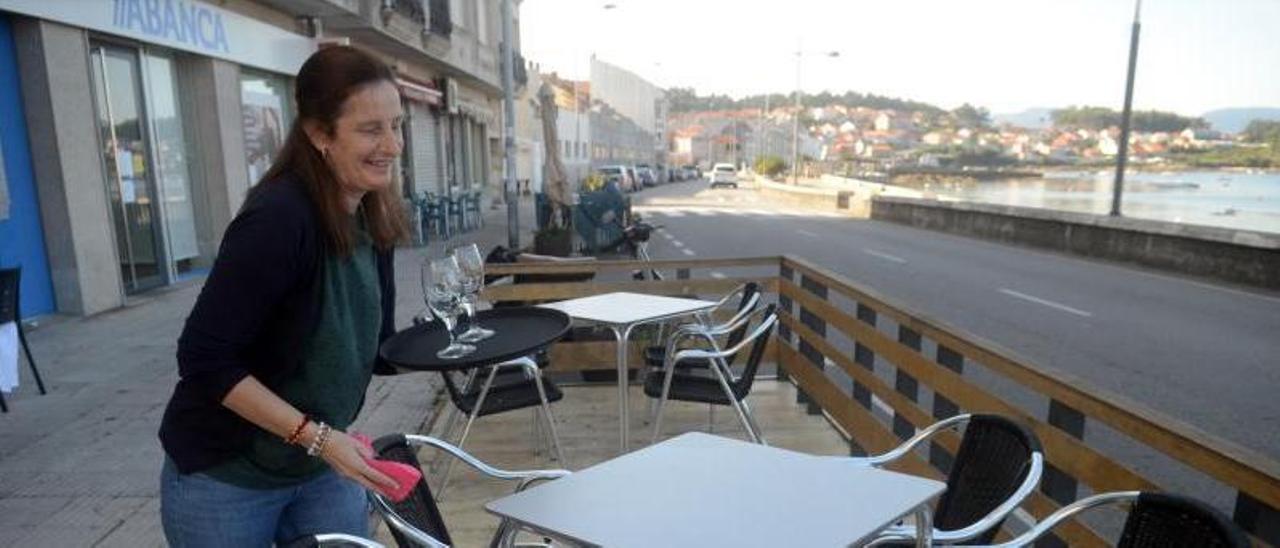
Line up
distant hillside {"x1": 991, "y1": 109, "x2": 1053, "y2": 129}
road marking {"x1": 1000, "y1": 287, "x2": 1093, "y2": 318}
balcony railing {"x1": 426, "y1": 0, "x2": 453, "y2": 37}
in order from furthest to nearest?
1. distant hillside {"x1": 991, "y1": 109, "x2": 1053, "y2": 129}
2. balcony railing {"x1": 426, "y1": 0, "x2": 453, "y2": 37}
3. road marking {"x1": 1000, "y1": 287, "x2": 1093, "y2": 318}

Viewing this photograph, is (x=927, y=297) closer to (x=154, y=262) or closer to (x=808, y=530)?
(x=808, y=530)

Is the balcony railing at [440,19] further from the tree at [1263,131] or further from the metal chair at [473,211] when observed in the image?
the tree at [1263,131]

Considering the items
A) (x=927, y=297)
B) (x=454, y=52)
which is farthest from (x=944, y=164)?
(x=927, y=297)

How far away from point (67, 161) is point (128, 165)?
1.25 meters

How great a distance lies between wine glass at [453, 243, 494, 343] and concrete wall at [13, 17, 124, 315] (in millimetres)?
6371

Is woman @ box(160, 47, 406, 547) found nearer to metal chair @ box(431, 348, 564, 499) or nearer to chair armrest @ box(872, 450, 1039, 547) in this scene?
chair armrest @ box(872, 450, 1039, 547)

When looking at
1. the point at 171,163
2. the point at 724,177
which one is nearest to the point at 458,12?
the point at 171,163

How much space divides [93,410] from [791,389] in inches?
175

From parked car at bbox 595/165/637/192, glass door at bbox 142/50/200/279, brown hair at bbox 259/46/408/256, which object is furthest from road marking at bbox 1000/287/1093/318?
parked car at bbox 595/165/637/192

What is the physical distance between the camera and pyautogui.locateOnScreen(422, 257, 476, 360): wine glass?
2.57 meters

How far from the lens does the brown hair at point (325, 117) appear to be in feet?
4.69

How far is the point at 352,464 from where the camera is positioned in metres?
1.39

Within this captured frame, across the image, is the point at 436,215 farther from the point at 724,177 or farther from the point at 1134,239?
the point at 724,177

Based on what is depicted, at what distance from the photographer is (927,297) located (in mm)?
9414
